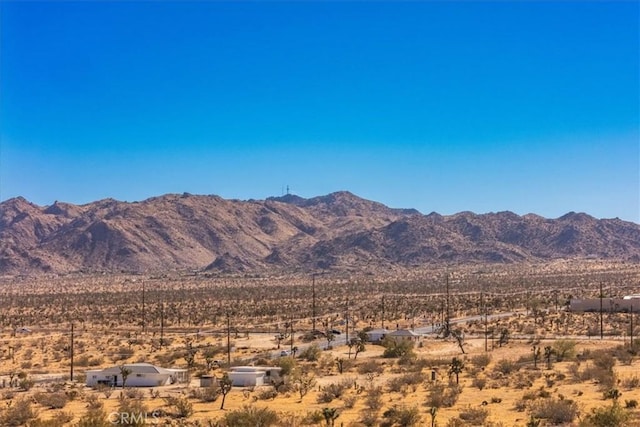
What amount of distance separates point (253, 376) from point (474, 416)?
15.0 m

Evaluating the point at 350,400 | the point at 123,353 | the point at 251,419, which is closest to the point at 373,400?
the point at 350,400

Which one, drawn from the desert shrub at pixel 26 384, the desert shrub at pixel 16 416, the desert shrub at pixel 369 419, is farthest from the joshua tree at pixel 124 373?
the desert shrub at pixel 369 419

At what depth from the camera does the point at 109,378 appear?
142 feet

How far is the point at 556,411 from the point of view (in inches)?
1200

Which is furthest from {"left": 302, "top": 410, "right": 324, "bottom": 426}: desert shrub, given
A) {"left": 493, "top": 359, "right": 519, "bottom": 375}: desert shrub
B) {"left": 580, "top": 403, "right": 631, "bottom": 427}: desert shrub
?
{"left": 493, "top": 359, "right": 519, "bottom": 375}: desert shrub

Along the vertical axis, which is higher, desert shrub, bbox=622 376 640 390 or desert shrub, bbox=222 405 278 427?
desert shrub, bbox=222 405 278 427

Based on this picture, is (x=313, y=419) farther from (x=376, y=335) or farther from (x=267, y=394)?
(x=376, y=335)

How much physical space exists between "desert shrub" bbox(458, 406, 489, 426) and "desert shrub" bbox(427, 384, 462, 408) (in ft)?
8.49

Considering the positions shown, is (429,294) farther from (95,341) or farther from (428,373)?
(428,373)

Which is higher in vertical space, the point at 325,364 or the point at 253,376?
the point at 253,376

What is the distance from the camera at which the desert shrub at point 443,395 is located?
3453 centimetres

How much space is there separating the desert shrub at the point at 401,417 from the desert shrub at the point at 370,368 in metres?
15.4

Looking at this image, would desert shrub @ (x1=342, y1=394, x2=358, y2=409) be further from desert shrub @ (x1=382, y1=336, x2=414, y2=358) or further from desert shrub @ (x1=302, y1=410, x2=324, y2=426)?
desert shrub @ (x1=382, y1=336, x2=414, y2=358)

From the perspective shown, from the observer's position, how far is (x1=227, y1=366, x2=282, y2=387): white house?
42406 millimetres
